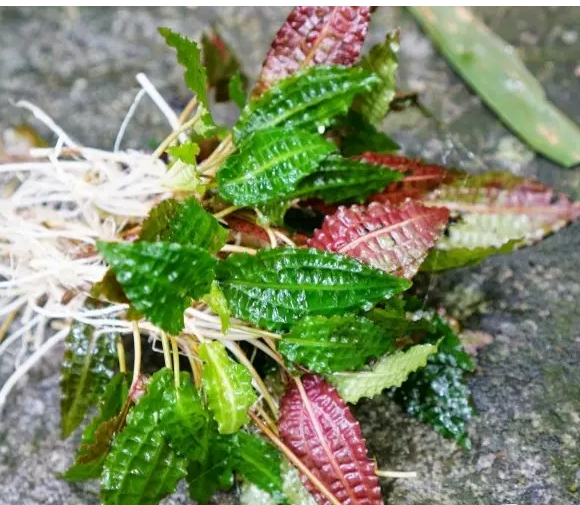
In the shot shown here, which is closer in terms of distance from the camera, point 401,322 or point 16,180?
point 401,322

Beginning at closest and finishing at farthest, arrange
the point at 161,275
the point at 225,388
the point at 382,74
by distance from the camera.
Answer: the point at 161,275 → the point at 225,388 → the point at 382,74

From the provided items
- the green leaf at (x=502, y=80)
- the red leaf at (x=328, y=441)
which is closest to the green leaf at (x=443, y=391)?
the red leaf at (x=328, y=441)

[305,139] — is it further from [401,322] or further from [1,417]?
[1,417]

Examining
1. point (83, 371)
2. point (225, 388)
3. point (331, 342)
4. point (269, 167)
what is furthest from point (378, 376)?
point (83, 371)

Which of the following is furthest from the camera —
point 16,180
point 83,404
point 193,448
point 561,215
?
point 16,180

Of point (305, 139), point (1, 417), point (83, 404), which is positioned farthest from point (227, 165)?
point (1, 417)

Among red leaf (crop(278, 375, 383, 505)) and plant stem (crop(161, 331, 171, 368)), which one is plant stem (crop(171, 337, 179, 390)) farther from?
red leaf (crop(278, 375, 383, 505))

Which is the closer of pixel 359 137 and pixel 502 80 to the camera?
pixel 359 137

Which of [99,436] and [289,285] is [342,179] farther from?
[99,436]

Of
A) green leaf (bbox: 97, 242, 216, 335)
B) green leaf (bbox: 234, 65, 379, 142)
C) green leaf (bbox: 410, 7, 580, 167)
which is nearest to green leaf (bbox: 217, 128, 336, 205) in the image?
green leaf (bbox: 234, 65, 379, 142)
